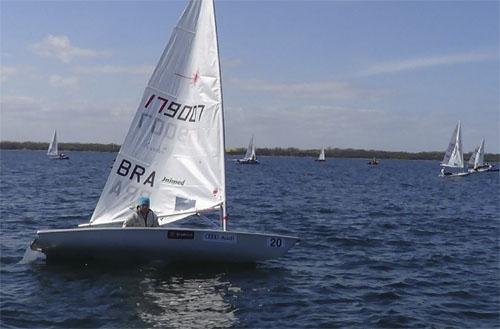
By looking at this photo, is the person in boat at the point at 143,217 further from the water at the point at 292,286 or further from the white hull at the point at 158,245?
the water at the point at 292,286

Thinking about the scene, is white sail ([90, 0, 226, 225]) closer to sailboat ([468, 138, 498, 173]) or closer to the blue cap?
the blue cap

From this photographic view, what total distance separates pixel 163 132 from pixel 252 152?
96.5 meters

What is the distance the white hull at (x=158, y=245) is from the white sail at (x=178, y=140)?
1.20 m

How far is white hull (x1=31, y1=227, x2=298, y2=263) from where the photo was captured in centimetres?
1327

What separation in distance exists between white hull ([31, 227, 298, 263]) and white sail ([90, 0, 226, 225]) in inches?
47.4

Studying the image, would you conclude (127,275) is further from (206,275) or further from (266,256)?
(266,256)

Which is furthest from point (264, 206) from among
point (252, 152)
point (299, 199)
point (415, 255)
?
point (252, 152)

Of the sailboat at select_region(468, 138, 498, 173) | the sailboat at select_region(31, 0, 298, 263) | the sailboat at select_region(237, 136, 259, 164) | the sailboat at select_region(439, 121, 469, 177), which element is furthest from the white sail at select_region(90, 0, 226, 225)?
the sailboat at select_region(237, 136, 259, 164)

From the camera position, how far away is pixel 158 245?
13.4 metres

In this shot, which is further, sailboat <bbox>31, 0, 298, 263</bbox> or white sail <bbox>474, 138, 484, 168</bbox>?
white sail <bbox>474, 138, 484, 168</bbox>

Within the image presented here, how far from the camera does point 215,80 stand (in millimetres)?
14500

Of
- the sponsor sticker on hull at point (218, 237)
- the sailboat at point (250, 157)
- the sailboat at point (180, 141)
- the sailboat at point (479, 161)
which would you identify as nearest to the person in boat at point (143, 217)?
the sailboat at point (180, 141)

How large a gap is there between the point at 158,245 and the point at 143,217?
861 millimetres

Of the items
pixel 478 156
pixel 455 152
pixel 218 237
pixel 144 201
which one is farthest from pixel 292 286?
pixel 478 156
